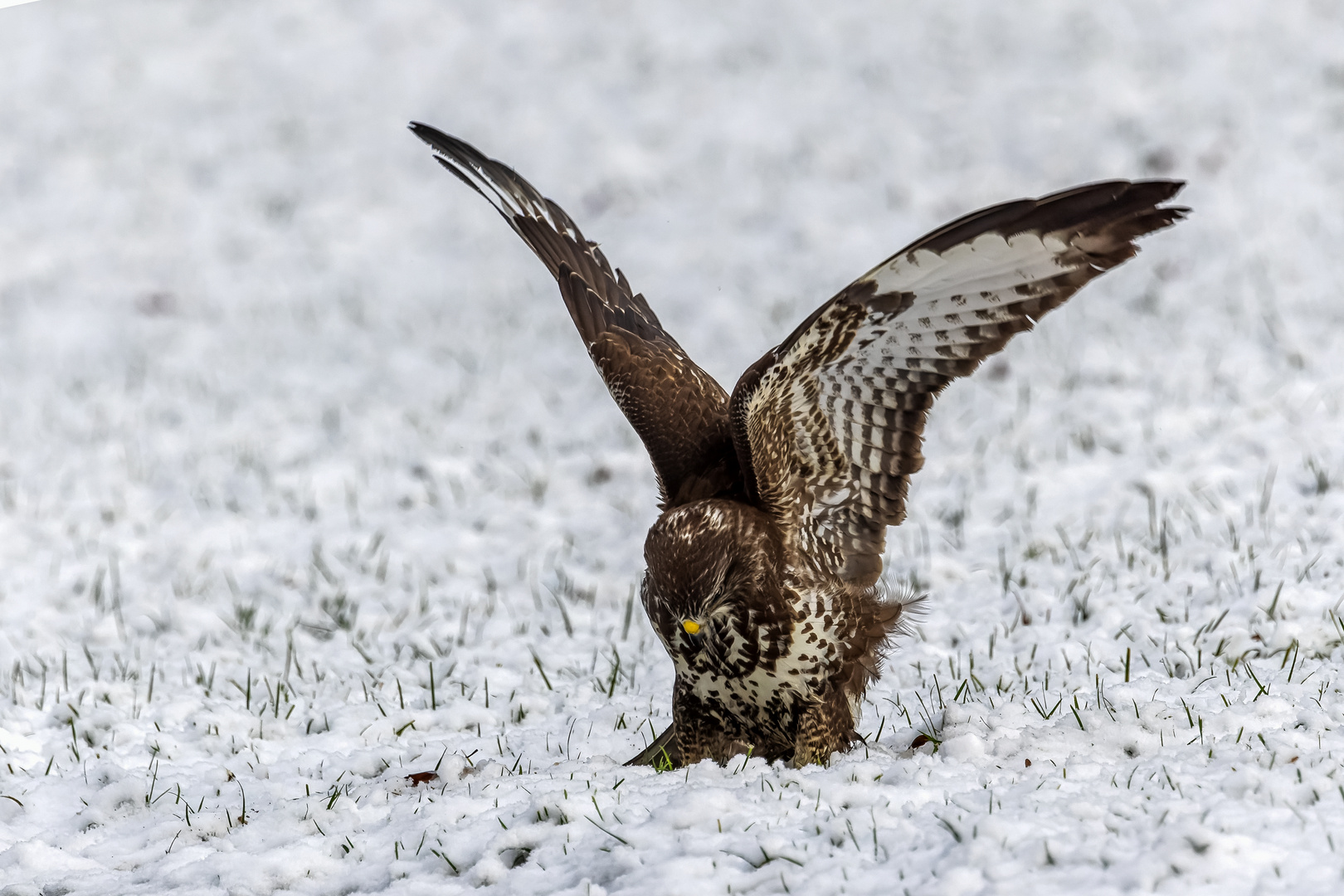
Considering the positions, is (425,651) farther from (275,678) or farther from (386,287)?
(386,287)

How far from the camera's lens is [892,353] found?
329cm

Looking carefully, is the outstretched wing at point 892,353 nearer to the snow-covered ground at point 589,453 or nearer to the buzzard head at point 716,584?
the buzzard head at point 716,584

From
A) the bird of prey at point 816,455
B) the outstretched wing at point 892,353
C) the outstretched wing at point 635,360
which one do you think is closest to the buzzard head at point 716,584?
the bird of prey at point 816,455

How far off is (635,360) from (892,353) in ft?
2.90

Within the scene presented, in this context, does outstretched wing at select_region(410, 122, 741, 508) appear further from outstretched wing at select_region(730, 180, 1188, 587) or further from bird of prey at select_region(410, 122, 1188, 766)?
outstretched wing at select_region(730, 180, 1188, 587)

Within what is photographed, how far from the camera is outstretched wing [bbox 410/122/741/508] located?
3734mm

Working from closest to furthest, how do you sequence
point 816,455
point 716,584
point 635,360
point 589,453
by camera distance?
1. point 716,584
2. point 816,455
3. point 635,360
4. point 589,453

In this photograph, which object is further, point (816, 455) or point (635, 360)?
point (635, 360)

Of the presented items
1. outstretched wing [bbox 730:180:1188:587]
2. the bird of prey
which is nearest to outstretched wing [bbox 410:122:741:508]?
the bird of prey

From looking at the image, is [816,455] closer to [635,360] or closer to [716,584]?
[716,584]

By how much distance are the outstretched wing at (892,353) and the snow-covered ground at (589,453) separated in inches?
26.7

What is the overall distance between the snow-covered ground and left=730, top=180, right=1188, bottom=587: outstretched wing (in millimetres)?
679

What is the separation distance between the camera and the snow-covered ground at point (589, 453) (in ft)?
9.85

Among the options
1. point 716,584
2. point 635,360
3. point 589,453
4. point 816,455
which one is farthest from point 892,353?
point 589,453
